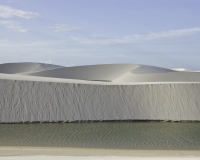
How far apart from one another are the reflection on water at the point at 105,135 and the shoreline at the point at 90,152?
2.79 feet

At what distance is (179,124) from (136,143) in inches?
314

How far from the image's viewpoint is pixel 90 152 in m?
14.6

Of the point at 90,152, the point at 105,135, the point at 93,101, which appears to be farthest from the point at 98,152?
the point at 93,101

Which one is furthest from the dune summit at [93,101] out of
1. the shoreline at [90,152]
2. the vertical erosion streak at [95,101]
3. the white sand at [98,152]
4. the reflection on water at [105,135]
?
the white sand at [98,152]

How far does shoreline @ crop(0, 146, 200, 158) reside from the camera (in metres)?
14.2

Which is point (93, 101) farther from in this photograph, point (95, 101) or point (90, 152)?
point (90, 152)

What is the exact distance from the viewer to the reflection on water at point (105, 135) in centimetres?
1664

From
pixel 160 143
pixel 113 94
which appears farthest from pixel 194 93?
pixel 160 143

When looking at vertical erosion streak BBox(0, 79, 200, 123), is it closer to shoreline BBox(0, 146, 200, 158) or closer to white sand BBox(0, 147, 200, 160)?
shoreline BBox(0, 146, 200, 158)

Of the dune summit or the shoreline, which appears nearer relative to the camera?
the shoreline

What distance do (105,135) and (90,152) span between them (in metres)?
4.17

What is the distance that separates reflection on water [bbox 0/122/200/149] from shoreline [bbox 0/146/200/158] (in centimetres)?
85

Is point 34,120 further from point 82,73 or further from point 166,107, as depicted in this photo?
point 82,73

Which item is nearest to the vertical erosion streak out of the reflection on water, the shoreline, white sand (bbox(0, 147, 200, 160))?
the reflection on water
